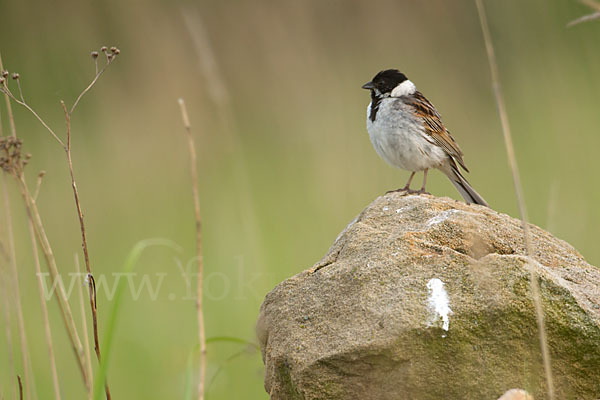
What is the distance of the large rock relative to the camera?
8.55ft

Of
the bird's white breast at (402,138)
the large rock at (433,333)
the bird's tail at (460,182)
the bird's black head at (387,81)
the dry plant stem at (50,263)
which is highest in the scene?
the bird's black head at (387,81)

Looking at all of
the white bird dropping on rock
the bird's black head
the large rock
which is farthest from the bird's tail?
the white bird dropping on rock

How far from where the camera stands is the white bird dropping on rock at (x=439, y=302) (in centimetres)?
262

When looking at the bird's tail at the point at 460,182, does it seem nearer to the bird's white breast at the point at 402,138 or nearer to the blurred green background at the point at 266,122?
the bird's white breast at the point at 402,138

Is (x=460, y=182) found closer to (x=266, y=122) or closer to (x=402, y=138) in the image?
(x=402, y=138)

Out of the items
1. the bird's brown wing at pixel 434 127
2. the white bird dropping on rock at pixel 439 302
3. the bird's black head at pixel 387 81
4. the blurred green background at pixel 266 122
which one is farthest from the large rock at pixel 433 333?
the blurred green background at pixel 266 122

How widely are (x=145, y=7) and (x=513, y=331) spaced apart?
6.16 metres

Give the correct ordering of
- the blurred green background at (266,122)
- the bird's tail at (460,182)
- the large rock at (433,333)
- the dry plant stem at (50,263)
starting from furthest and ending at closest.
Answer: the blurred green background at (266,122), the bird's tail at (460,182), the dry plant stem at (50,263), the large rock at (433,333)

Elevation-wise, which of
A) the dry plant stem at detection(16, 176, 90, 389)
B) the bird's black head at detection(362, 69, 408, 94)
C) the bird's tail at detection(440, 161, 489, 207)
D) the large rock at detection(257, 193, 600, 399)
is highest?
the bird's black head at detection(362, 69, 408, 94)

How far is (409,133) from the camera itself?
5.34 meters

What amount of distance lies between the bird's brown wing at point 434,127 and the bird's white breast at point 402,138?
0.04m

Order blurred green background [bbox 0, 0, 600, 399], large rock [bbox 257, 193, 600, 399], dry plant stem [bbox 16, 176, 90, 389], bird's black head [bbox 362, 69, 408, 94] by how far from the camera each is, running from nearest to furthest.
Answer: large rock [bbox 257, 193, 600, 399], dry plant stem [bbox 16, 176, 90, 389], bird's black head [bbox 362, 69, 408, 94], blurred green background [bbox 0, 0, 600, 399]

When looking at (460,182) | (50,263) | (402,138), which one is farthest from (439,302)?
(460,182)

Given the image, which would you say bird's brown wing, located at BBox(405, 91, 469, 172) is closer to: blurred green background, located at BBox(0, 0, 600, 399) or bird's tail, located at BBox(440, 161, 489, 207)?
bird's tail, located at BBox(440, 161, 489, 207)
